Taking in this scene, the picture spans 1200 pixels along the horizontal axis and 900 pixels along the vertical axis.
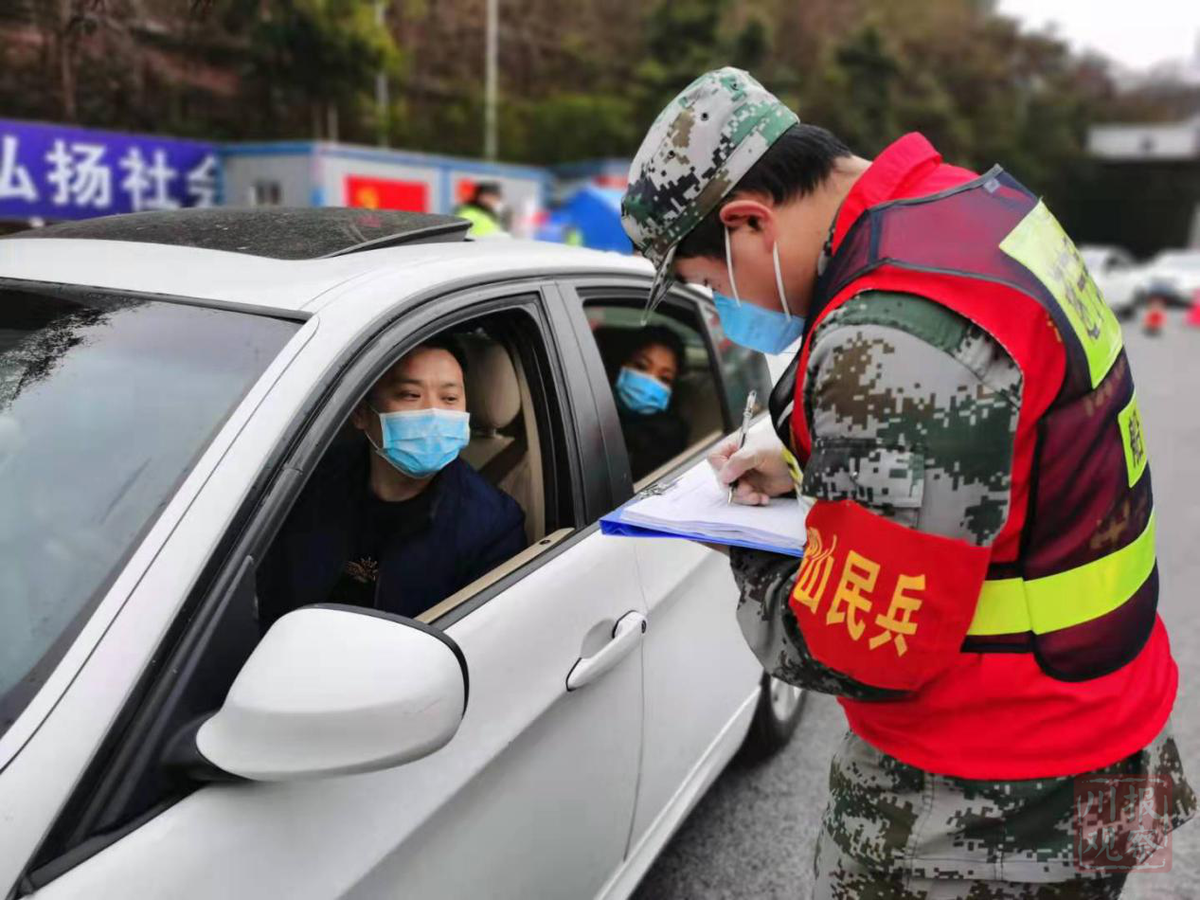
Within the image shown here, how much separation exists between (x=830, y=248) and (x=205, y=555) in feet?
2.71

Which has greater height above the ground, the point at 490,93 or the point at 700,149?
the point at 700,149

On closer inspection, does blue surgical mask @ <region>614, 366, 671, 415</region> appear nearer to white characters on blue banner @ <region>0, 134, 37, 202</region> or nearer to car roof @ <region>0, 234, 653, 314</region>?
car roof @ <region>0, 234, 653, 314</region>

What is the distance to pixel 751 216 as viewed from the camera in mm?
1180

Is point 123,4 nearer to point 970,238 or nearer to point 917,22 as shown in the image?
point 970,238

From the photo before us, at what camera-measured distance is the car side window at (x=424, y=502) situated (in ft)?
3.93

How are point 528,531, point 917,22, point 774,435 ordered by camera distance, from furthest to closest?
point 917,22 < point 528,531 < point 774,435

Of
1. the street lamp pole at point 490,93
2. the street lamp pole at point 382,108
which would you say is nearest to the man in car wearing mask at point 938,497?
the street lamp pole at point 382,108

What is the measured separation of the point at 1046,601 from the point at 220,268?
1.30 m

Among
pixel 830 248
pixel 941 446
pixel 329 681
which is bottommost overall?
pixel 329 681

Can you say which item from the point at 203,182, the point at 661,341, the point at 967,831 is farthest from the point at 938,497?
the point at 203,182

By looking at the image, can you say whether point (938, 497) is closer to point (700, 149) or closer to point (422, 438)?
point (700, 149)

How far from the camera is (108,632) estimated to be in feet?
3.48

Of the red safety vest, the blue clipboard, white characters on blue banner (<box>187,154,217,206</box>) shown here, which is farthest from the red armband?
white characters on blue banner (<box>187,154,217,206</box>)

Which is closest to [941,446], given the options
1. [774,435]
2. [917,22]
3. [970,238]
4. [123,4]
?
[970,238]
